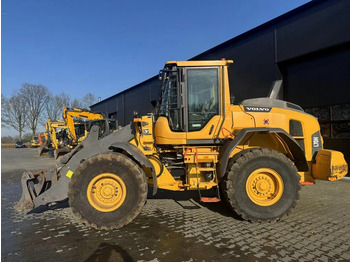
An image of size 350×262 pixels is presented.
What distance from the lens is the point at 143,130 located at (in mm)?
4633

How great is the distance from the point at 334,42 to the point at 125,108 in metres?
20.6

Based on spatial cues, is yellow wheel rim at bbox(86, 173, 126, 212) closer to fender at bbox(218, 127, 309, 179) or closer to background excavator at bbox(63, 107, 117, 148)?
fender at bbox(218, 127, 309, 179)

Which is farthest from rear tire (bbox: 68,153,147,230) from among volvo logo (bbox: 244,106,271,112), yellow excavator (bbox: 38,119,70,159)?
yellow excavator (bbox: 38,119,70,159)

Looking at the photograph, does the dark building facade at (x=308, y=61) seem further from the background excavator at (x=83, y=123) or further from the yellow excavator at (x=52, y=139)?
the yellow excavator at (x=52, y=139)

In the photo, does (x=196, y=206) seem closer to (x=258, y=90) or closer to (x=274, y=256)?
(x=274, y=256)

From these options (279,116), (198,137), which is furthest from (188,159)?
(279,116)

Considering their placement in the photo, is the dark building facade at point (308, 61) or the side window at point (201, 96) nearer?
the side window at point (201, 96)

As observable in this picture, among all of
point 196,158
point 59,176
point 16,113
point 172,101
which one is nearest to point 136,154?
point 196,158

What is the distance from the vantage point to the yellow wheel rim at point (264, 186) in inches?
168

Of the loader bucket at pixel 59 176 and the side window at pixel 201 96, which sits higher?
the side window at pixel 201 96

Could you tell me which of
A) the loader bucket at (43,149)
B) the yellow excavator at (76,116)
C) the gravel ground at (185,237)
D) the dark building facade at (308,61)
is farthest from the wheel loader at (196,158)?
the loader bucket at (43,149)

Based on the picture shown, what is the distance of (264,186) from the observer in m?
4.32

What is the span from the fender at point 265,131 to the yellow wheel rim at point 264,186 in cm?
57

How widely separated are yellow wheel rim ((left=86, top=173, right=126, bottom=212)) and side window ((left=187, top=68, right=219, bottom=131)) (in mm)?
1681
